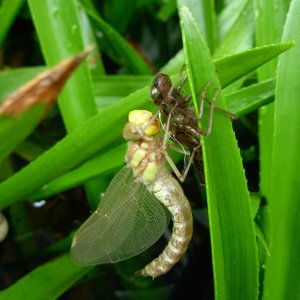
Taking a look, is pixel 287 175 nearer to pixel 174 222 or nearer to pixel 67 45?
pixel 174 222

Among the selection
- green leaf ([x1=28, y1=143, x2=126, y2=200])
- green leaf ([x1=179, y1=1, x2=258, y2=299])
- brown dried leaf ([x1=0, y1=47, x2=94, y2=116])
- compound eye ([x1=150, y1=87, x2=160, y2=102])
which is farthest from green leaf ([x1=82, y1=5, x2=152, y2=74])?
brown dried leaf ([x1=0, y1=47, x2=94, y2=116])

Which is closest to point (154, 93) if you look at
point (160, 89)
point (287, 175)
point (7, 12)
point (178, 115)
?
point (160, 89)

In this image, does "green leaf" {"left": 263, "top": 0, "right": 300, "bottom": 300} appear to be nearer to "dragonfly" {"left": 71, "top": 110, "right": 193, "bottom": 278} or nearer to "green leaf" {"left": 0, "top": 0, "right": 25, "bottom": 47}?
"dragonfly" {"left": 71, "top": 110, "right": 193, "bottom": 278}

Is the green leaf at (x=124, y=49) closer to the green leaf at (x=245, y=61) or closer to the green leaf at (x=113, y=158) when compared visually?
the green leaf at (x=113, y=158)

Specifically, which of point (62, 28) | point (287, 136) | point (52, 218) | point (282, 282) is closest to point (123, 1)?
point (62, 28)

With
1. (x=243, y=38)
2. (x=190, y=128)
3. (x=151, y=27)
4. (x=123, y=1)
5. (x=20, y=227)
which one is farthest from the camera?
(x=151, y=27)

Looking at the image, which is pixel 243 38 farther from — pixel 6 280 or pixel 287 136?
pixel 6 280
